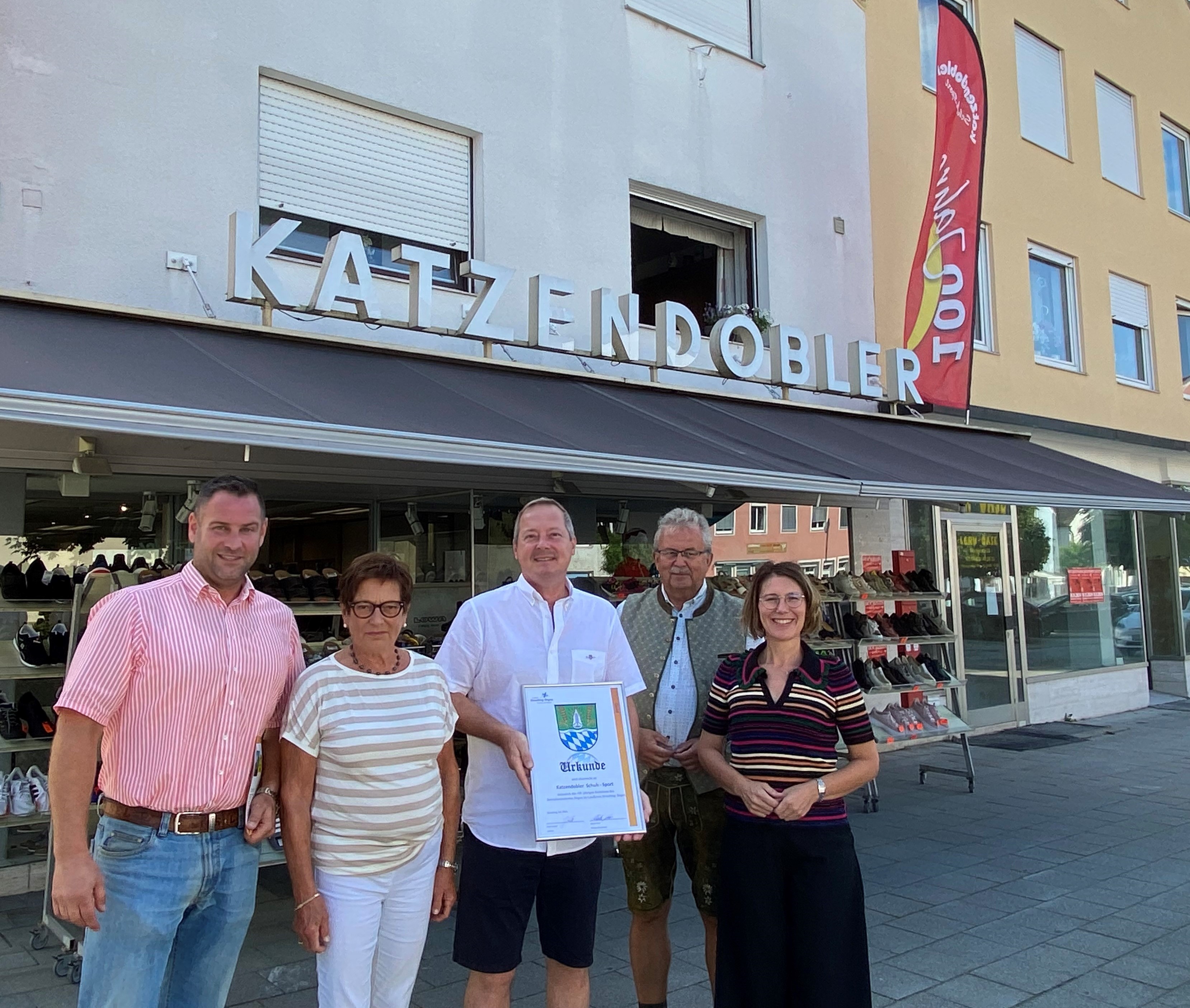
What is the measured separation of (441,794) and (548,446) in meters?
1.78

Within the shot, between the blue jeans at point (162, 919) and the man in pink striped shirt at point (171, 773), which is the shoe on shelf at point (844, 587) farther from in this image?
the blue jeans at point (162, 919)

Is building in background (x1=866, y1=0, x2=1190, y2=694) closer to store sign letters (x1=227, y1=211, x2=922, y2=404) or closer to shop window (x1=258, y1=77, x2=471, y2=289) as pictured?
store sign letters (x1=227, y1=211, x2=922, y2=404)

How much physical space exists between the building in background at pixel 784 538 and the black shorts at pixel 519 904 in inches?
230

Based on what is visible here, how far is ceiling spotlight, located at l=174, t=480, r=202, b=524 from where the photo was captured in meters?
5.46

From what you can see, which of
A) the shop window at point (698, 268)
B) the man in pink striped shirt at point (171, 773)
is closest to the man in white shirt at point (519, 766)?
the man in pink striped shirt at point (171, 773)

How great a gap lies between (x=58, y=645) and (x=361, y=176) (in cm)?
361

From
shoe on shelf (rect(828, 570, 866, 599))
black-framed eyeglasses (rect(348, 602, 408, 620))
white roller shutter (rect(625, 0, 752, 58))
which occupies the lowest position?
black-framed eyeglasses (rect(348, 602, 408, 620))

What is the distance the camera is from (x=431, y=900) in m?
2.78

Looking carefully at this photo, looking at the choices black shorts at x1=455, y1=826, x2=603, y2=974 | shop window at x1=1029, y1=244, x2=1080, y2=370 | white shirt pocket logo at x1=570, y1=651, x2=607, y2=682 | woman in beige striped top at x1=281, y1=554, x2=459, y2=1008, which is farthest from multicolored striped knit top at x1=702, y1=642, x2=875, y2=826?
shop window at x1=1029, y1=244, x2=1080, y2=370

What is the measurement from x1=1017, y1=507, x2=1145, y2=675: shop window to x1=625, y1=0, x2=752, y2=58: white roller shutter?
239 inches

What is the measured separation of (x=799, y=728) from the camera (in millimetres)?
3072

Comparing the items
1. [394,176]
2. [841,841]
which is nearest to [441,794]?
[841,841]

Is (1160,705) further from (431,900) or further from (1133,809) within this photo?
(431,900)

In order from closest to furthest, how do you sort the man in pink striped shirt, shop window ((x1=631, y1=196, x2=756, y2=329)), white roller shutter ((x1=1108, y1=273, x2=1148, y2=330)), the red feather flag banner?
the man in pink striped shirt → shop window ((x1=631, y1=196, x2=756, y2=329)) → the red feather flag banner → white roller shutter ((x1=1108, y1=273, x2=1148, y2=330))
